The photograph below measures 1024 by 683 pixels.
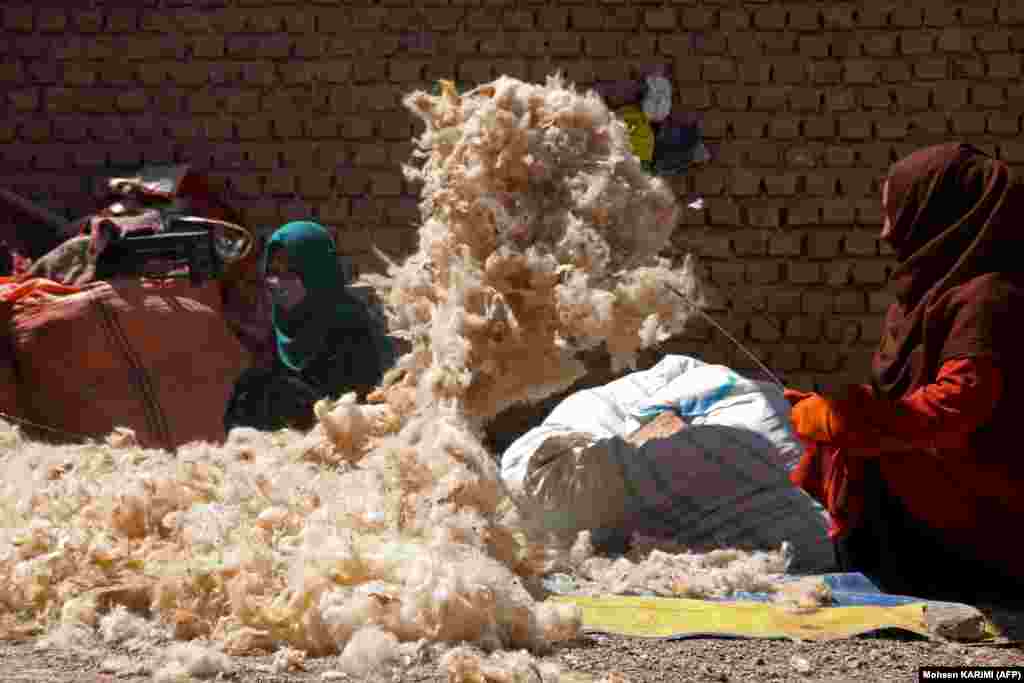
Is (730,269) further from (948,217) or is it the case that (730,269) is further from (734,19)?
(948,217)

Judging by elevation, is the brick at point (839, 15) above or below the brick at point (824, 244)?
above

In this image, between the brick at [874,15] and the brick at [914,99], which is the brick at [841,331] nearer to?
the brick at [914,99]

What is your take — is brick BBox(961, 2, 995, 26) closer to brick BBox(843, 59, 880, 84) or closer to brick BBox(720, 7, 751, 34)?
brick BBox(843, 59, 880, 84)

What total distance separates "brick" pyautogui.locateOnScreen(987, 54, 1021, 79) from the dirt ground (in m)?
3.79

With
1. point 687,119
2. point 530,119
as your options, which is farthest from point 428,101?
point 687,119

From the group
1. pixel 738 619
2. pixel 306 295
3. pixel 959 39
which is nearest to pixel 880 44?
pixel 959 39

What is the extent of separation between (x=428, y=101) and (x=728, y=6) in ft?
9.53

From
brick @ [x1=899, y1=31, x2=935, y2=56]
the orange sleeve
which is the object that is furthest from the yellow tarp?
brick @ [x1=899, y1=31, x2=935, y2=56]

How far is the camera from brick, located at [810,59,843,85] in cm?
673

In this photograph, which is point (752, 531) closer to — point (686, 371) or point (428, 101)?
point (686, 371)

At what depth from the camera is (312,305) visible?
579 cm

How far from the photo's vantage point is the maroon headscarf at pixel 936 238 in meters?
3.77

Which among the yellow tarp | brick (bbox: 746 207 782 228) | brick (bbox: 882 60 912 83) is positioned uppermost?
brick (bbox: 882 60 912 83)

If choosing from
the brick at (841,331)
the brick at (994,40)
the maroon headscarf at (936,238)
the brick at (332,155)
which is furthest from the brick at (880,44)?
the maroon headscarf at (936,238)
